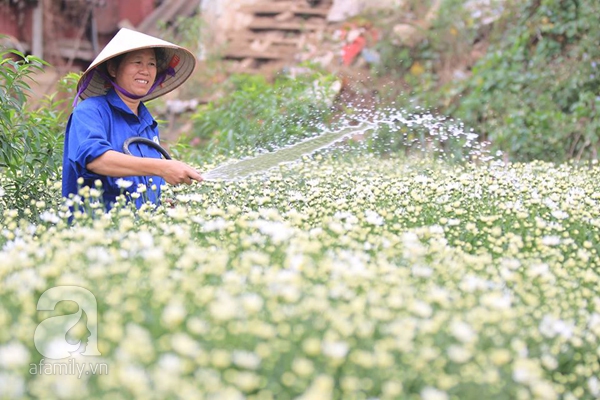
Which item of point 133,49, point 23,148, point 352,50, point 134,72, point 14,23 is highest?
point 133,49

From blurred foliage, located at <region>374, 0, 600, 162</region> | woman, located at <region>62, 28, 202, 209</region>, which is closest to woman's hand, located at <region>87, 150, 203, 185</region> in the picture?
woman, located at <region>62, 28, 202, 209</region>

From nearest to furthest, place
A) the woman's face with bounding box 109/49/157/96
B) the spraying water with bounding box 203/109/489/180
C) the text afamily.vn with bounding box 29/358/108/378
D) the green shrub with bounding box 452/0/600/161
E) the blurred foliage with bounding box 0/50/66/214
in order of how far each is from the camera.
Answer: the text afamily.vn with bounding box 29/358/108/378
the woman's face with bounding box 109/49/157/96
the blurred foliage with bounding box 0/50/66/214
the spraying water with bounding box 203/109/489/180
the green shrub with bounding box 452/0/600/161

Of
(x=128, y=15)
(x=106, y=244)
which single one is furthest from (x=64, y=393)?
(x=128, y=15)

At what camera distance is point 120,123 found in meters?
3.92

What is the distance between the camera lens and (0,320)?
176 cm

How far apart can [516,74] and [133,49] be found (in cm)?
521

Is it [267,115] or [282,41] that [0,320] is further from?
[282,41]

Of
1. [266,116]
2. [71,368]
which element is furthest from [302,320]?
[266,116]

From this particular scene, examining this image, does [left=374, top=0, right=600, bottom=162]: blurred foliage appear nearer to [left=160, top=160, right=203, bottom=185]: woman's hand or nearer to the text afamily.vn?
[left=160, top=160, right=203, bottom=185]: woman's hand

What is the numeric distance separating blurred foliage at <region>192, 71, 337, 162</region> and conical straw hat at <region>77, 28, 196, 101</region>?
44.7 inches

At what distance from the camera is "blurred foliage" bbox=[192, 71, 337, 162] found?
6.11 m

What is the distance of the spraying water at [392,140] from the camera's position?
4844mm

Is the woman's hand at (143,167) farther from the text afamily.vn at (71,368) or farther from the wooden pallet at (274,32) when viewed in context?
the wooden pallet at (274,32)

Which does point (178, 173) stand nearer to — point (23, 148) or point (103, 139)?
point (103, 139)
